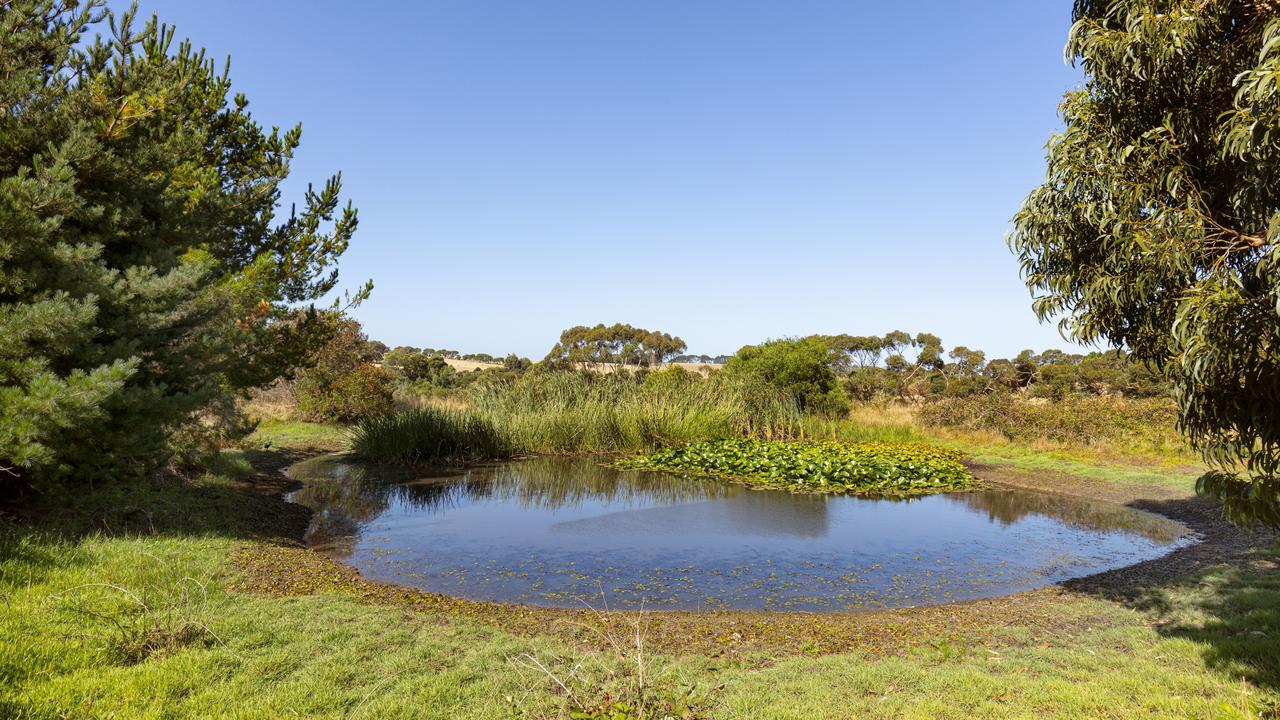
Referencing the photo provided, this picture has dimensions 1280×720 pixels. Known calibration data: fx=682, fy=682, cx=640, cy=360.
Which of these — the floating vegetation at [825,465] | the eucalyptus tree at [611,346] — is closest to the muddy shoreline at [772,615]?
the floating vegetation at [825,465]

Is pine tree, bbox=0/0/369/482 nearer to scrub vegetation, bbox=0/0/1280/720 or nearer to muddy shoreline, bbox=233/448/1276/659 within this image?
scrub vegetation, bbox=0/0/1280/720

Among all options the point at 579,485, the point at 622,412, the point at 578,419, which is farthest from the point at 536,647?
the point at 622,412

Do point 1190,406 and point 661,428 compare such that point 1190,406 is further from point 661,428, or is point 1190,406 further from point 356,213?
point 661,428

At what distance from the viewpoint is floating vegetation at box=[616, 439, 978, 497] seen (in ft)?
43.8

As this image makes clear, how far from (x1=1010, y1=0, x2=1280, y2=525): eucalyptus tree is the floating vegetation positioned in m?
8.84

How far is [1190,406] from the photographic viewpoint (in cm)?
402

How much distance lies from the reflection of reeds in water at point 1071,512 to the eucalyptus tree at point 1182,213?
6301 mm

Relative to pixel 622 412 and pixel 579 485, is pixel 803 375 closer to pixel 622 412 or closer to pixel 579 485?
pixel 622 412

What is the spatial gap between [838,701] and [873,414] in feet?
63.9

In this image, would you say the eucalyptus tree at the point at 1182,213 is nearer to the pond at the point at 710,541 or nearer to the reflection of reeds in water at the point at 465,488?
the pond at the point at 710,541

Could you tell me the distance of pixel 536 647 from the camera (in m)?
4.75

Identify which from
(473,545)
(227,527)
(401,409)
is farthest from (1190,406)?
(401,409)

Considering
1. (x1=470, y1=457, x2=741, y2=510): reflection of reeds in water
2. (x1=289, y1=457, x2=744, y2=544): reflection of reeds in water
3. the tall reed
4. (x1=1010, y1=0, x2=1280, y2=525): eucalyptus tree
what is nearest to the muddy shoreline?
(x1=1010, y1=0, x2=1280, y2=525): eucalyptus tree

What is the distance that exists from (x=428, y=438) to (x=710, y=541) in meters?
9.82
